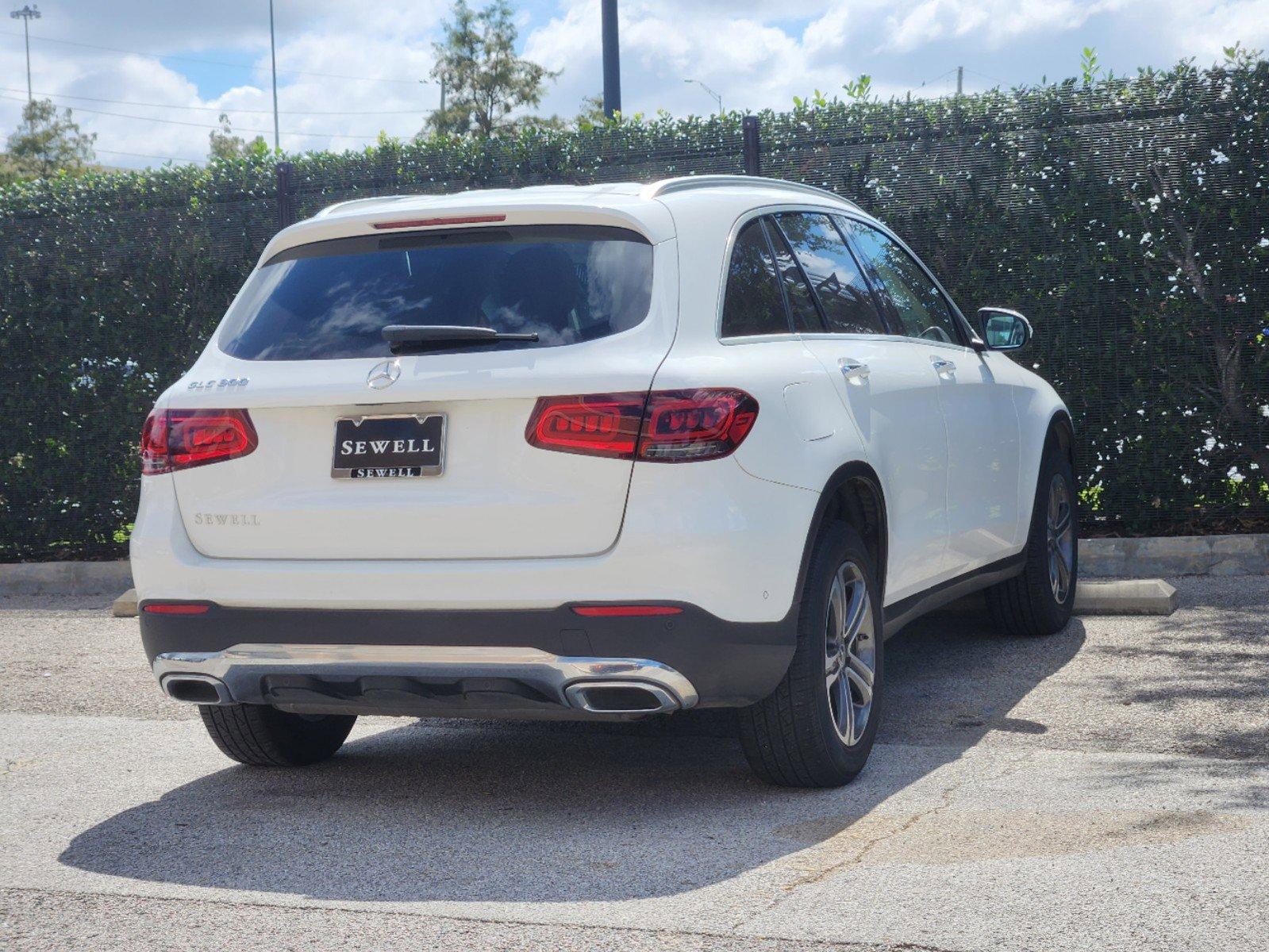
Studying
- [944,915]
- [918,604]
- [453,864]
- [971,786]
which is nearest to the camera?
[944,915]

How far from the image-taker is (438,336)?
4402mm

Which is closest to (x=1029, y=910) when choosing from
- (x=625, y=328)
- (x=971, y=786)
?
(x=971, y=786)

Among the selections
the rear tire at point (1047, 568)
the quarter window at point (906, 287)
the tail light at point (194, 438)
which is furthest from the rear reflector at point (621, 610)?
the rear tire at point (1047, 568)

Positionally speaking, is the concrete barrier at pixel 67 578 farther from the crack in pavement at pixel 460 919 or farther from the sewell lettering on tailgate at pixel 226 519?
the crack in pavement at pixel 460 919

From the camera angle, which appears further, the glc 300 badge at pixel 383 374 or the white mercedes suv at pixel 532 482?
the glc 300 badge at pixel 383 374

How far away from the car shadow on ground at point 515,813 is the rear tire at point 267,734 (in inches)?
2.9

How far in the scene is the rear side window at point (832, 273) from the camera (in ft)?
17.4

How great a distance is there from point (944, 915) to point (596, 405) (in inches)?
61.8

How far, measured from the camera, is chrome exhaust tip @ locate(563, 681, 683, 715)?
418 centimetres

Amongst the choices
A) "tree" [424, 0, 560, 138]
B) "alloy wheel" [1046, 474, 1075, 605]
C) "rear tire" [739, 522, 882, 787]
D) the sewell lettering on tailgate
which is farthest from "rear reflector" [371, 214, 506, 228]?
"tree" [424, 0, 560, 138]

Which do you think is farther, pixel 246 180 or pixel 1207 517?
pixel 246 180

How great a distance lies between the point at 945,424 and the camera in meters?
5.81

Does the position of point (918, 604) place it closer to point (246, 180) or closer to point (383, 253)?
point (383, 253)

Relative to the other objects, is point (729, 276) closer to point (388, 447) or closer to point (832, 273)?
point (832, 273)
